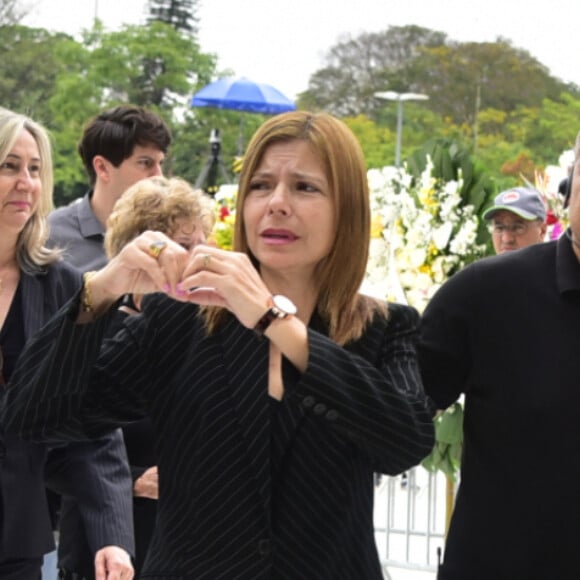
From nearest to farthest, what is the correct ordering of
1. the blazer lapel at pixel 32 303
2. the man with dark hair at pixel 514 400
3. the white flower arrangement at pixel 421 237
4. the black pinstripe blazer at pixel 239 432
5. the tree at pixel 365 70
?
1. the black pinstripe blazer at pixel 239 432
2. the man with dark hair at pixel 514 400
3. the blazer lapel at pixel 32 303
4. the white flower arrangement at pixel 421 237
5. the tree at pixel 365 70

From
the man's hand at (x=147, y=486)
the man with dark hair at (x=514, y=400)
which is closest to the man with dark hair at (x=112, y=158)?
the man's hand at (x=147, y=486)

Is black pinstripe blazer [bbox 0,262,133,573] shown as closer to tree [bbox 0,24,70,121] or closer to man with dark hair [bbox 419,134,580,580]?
man with dark hair [bbox 419,134,580,580]

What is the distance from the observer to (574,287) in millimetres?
2396

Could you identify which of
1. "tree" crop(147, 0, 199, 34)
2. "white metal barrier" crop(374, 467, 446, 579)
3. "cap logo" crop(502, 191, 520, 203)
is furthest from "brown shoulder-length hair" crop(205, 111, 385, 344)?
"tree" crop(147, 0, 199, 34)

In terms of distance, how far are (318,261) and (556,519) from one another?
26.3 inches

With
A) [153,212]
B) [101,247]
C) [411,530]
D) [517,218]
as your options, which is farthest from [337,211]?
[411,530]

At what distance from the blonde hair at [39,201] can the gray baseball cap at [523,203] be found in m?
2.87

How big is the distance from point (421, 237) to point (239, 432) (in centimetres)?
285

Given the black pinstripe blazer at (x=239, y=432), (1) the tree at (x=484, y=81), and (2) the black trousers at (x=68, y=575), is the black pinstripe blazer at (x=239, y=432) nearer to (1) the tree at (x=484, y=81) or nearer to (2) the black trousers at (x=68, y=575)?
(2) the black trousers at (x=68, y=575)

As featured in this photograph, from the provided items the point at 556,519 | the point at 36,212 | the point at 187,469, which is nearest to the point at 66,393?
the point at 187,469

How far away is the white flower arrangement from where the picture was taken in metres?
4.74

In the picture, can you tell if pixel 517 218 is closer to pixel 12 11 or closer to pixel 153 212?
pixel 153 212

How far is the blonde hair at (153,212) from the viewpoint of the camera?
3.77 metres

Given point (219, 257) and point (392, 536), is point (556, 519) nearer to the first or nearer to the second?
point (219, 257)
